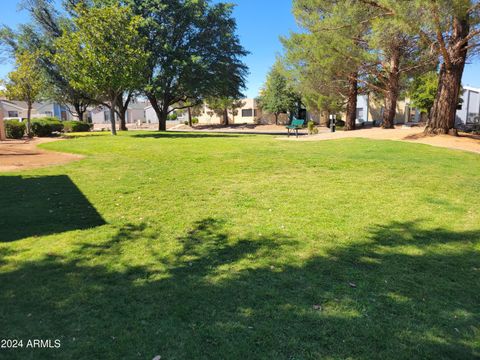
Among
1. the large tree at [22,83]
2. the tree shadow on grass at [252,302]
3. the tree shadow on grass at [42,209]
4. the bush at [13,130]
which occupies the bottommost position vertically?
the tree shadow on grass at [252,302]

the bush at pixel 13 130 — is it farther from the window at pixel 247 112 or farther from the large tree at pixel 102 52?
the window at pixel 247 112

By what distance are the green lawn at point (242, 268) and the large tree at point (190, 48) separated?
21.0 meters

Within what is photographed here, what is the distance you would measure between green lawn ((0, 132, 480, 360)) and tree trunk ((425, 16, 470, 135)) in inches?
393

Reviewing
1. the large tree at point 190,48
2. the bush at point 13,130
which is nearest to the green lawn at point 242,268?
the bush at point 13,130

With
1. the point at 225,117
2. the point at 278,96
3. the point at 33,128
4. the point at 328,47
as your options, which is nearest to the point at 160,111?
the point at 33,128

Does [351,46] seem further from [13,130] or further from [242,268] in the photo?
[13,130]

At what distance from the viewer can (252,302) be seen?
3197mm

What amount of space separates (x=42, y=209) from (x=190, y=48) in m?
25.3

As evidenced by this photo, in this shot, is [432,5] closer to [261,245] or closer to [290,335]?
[261,245]

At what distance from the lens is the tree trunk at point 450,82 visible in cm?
1545

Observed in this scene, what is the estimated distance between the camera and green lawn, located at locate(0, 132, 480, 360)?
2.70 metres

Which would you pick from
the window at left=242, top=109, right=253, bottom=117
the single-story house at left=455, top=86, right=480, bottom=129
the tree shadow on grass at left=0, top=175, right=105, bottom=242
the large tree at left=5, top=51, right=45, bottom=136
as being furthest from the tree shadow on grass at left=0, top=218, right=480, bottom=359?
the window at left=242, top=109, right=253, bottom=117

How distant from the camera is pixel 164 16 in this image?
2748 cm

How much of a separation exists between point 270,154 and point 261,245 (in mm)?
7643
